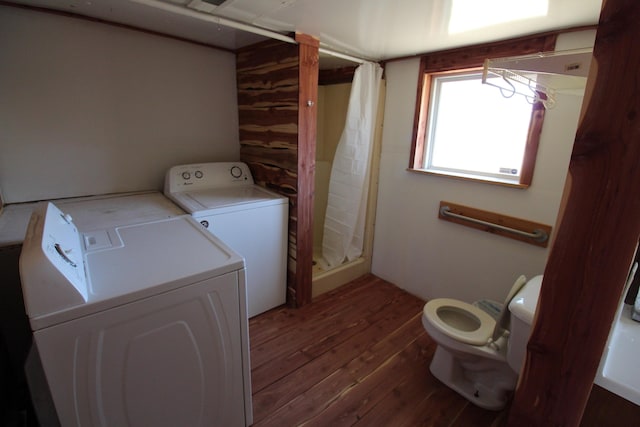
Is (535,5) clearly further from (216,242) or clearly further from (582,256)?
(216,242)

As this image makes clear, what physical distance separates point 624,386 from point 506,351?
747mm

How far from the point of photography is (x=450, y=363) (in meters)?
1.70

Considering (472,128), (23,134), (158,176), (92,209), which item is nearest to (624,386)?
(472,128)

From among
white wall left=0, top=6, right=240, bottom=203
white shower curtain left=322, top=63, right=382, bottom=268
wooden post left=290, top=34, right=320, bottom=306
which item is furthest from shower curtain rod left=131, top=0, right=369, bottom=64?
white wall left=0, top=6, right=240, bottom=203

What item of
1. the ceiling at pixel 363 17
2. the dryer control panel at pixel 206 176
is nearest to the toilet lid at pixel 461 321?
the ceiling at pixel 363 17

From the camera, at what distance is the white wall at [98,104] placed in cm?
169

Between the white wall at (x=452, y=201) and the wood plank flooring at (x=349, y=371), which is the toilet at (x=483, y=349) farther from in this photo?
the white wall at (x=452, y=201)

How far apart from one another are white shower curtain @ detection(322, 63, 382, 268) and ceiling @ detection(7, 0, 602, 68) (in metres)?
0.41

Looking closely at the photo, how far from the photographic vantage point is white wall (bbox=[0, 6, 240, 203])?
169 centimetres

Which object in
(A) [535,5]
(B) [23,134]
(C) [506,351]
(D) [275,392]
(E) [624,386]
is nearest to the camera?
(E) [624,386]

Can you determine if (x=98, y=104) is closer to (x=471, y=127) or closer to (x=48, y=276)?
(x=48, y=276)

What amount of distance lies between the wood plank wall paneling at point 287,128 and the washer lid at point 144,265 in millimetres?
830

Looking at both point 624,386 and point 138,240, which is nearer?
point 624,386

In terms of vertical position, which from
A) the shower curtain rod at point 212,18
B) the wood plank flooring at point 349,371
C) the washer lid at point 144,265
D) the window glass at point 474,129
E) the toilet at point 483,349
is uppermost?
the shower curtain rod at point 212,18
